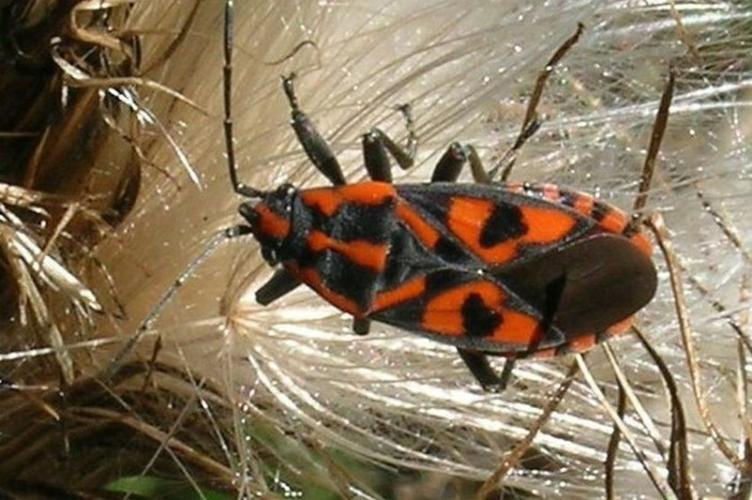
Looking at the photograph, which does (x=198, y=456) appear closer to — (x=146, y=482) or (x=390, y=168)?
(x=146, y=482)

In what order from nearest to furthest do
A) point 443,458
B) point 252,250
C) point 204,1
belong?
point 204,1, point 252,250, point 443,458

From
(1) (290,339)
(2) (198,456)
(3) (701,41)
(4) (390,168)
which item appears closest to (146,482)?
(2) (198,456)

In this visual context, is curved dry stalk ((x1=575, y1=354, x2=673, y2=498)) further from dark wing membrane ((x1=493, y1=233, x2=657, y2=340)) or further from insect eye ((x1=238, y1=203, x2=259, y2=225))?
insect eye ((x1=238, y1=203, x2=259, y2=225))

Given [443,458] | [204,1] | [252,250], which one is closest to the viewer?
[204,1]

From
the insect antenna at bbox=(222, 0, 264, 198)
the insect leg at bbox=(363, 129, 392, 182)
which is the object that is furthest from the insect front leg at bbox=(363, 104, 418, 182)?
the insect antenna at bbox=(222, 0, 264, 198)

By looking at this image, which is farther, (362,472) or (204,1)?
(362,472)
